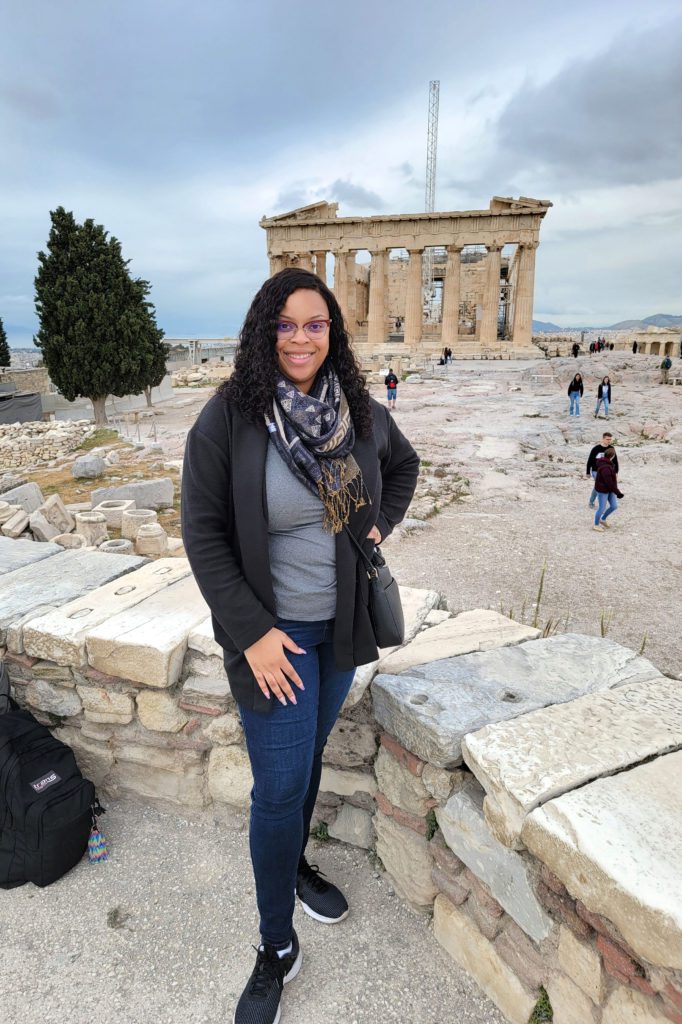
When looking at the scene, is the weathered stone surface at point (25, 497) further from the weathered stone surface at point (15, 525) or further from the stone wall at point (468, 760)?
the stone wall at point (468, 760)

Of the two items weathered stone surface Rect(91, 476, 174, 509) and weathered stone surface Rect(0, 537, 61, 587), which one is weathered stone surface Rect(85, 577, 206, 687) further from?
weathered stone surface Rect(91, 476, 174, 509)

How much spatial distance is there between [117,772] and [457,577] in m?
4.82

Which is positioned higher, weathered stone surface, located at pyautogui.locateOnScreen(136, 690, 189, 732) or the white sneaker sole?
weathered stone surface, located at pyautogui.locateOnScreen(136, 690, 189, 732)

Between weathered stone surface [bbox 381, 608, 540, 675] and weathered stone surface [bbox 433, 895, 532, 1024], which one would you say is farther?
weathered stone surface [bbox 381, 608, 540, 675]

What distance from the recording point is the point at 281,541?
1841mm

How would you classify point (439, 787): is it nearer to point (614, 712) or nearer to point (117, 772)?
point (614, 712)

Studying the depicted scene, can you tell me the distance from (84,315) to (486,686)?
71.7 feet

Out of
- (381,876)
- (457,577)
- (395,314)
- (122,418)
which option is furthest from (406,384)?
(395,314)

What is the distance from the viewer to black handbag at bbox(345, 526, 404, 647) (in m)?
1.98

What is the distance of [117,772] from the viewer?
117 inches

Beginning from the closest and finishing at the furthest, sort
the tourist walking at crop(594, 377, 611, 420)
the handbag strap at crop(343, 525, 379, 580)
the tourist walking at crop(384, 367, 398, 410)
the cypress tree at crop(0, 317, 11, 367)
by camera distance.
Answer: the handbag strap at crop(343, 525, 379, 580) → the tourist walking at crop(594, 377, 611, 420) → the tourist walking at crop(384, 367, 398, 410) → the cypress tree at crop(0, 317, 11, 367)

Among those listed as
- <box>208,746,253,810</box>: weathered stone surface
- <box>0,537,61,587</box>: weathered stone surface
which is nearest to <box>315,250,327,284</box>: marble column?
<box>0,537,61,587</box>: weathered stone surface

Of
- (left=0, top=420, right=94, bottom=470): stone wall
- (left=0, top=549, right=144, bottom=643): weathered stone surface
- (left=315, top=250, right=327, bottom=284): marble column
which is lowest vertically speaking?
(left=0, top=420, right=94, bottom=470): stone wall

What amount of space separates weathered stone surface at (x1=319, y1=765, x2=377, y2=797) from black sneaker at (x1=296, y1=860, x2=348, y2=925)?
0.33 m
